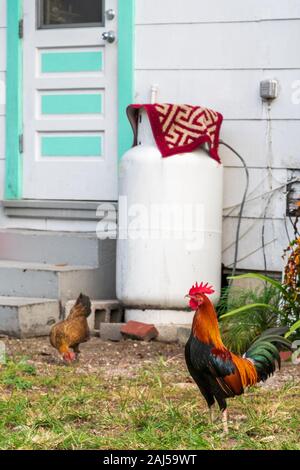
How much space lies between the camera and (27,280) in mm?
8320

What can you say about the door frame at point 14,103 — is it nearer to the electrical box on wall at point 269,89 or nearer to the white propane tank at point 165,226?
the white propane tank at point 165,226

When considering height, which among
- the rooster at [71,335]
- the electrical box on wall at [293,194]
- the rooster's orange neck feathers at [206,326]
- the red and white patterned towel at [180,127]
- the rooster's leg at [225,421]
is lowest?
the rooster's leg at [225,421]

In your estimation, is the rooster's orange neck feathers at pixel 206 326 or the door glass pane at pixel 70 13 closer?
the rooster's orange neck feathers at pixel 206 326

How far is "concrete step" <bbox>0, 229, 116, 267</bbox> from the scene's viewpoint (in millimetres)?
8523

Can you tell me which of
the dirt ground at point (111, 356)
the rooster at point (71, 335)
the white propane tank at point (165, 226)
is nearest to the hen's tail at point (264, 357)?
the dirt ground at point (111, 356)

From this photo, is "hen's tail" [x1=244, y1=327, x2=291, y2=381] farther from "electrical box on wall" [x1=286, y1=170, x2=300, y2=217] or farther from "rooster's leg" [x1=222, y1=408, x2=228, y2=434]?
"electrical box on wall" [x1=286, y1=170, x2=300, y2=217]

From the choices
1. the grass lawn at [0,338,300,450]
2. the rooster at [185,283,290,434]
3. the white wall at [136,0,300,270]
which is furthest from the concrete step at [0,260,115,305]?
the rooster at [185,283,290,434]

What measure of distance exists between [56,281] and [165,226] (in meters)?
0.96

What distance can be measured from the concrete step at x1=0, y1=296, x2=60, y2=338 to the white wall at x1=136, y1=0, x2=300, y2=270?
1.41 m

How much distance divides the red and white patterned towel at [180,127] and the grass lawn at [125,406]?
5.05ft

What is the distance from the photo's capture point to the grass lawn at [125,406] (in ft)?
15.9

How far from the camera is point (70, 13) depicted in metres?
8.83

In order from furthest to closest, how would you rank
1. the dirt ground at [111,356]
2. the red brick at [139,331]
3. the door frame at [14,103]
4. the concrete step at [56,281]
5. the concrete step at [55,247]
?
the door frame at [14,103] < the concrete step at [55,247] < the concrete step at [56,281] < the red brick at [139,331] < the dirt ground at [111,356]

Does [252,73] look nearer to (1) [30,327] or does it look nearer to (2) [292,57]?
(2) [292,57]
